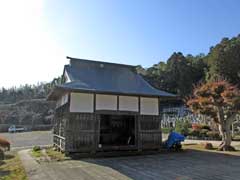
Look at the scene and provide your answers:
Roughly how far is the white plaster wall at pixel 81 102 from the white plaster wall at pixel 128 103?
1.43 metres

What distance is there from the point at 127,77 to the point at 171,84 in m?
25.0

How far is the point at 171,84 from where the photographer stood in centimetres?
3784

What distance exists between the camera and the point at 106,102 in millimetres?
11688

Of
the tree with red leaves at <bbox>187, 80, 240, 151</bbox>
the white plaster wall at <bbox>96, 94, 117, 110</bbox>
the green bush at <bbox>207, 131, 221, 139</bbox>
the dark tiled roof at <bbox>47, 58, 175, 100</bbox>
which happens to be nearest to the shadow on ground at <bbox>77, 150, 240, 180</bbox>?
the white plaster wall at <bbox>96, 94, 117, 110</bbox>

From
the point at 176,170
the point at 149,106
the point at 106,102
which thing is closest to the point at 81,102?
the point at 106,102

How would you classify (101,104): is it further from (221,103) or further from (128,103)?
(221,103)

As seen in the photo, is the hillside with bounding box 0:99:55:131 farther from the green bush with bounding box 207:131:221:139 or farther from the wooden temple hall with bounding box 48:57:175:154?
the wooden temple hall with bounding box 48:57:175:154

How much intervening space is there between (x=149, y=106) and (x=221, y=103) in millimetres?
3519

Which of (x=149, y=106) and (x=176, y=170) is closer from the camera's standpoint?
(x=176, y=170)

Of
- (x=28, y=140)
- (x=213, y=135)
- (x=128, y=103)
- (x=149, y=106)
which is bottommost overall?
(x=28, y=140)

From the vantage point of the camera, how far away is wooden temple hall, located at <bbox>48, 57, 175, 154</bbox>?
11.0 metres

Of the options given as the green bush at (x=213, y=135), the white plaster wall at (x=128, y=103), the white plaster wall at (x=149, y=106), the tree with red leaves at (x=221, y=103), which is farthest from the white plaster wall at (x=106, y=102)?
the green bush at (x=213, y=135)

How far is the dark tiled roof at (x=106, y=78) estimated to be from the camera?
11.7 meters

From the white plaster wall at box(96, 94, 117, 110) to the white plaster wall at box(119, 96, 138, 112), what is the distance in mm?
309
